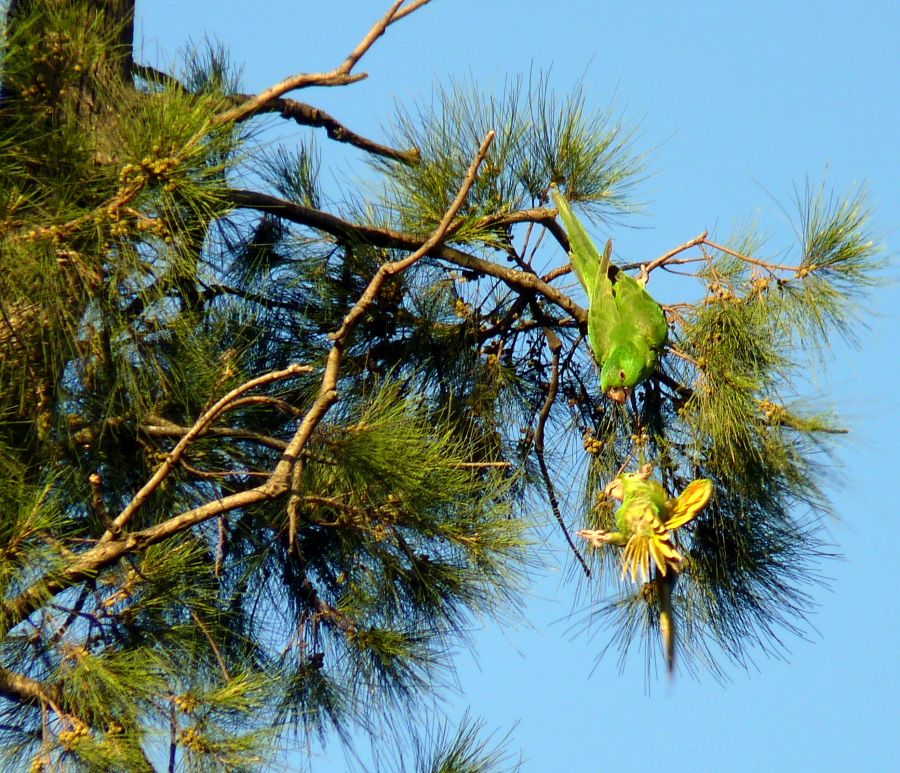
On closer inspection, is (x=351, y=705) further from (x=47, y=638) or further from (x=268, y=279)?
(x=268, y=279)

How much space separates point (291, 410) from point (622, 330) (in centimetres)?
51

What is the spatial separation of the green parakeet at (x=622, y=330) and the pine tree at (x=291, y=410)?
0.25 ft

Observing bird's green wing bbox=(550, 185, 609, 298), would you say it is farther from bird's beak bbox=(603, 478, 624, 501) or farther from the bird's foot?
bird's beak bbox=(603, 478, 624, 501)

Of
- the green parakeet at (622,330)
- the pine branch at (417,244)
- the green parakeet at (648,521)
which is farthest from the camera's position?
the pine branch at (417,244)

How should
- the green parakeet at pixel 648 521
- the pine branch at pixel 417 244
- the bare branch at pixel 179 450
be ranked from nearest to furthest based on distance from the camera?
the bare branch at pixel 179 450
the green parakeet at pixel 648 521
the pine branch at pixel 417 244

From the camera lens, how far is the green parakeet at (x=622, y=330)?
204 cm

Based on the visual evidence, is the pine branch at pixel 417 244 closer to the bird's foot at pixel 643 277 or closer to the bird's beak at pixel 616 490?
the bird's foot at pixel 643 277

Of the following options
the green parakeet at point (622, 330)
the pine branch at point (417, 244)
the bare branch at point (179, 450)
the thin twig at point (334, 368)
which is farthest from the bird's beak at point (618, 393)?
the bare branch at point (179, 450)

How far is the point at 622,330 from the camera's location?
204cm

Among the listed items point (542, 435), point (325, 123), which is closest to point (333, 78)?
point (325, 123)

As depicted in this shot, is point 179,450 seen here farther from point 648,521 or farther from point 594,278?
point 594,278

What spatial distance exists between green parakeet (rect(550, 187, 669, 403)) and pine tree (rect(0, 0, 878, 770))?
0.25ft

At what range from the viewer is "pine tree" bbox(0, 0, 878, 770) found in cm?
173

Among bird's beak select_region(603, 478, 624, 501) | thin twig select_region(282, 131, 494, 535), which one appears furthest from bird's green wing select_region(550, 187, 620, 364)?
thin twig select_region(282, 131, 494, 535)
